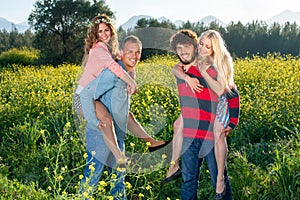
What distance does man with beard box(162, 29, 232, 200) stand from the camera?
312 centimetres

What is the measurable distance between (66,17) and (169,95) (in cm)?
2024

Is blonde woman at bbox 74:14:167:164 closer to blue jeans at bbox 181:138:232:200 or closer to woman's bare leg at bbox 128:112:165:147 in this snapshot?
woman's bare leg at bbox 128:112:165:147

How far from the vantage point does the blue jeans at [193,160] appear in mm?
3293

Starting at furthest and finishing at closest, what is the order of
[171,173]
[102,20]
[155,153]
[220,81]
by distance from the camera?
[155,153], [171,173], [102,20], [220,81]

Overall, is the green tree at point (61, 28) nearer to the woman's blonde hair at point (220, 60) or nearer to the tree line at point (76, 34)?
the tree line at point (76, 34)

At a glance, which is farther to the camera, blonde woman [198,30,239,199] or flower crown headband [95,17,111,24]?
flower crown headband [95,17,111,24]

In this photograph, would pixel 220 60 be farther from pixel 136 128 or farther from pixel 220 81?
pixel 136 128

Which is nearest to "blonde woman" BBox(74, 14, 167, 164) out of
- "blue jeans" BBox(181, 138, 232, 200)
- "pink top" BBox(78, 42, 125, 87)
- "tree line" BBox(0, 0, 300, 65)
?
"pink top" BBox(78, 42, 125, 87)

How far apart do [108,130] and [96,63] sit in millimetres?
510

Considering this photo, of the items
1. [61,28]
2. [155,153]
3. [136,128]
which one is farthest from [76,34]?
[136,128]

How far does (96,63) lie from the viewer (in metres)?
3.18

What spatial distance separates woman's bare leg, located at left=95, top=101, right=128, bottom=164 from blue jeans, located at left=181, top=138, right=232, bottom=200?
1.67 ft

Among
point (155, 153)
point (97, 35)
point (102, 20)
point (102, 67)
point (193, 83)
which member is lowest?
point (155, 153)

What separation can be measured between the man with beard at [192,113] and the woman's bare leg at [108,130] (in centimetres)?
51
